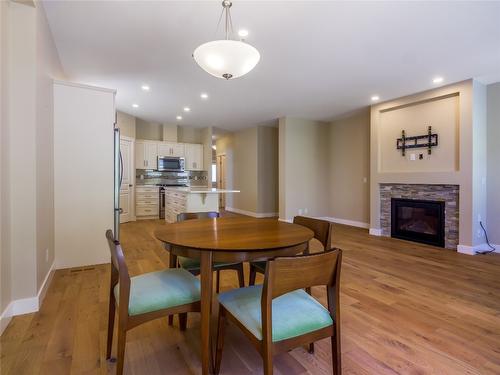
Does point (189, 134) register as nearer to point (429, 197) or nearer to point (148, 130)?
point (148, 130)

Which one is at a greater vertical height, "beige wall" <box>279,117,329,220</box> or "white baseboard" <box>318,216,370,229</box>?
"beige wall" <box>279,117,329,220</box>

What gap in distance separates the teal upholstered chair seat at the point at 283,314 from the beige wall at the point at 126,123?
20.4 feet

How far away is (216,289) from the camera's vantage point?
256 cm

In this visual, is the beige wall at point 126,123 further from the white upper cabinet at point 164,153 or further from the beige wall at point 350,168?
the beige wall at point 350,168

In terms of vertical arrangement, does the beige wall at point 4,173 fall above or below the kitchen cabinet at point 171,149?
below

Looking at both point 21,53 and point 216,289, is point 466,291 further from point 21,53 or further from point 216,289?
point 21,53

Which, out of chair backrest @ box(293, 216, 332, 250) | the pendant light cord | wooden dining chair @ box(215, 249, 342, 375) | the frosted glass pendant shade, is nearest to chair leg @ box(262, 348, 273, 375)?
wooden dining chair @ box(215, 249, 342, 375)

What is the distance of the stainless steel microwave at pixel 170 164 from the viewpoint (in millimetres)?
7457

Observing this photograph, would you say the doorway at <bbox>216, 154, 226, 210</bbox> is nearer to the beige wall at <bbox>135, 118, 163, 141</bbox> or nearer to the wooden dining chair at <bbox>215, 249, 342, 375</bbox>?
the beige wall at <bbox>135, 118, 163, 141</bbox>

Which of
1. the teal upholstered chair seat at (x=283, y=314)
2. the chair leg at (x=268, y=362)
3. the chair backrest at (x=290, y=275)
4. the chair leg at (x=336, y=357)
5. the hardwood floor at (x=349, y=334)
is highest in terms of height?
the chair backrest at (x=290, y=275)

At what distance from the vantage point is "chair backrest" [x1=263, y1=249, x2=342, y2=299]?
1.06 meters

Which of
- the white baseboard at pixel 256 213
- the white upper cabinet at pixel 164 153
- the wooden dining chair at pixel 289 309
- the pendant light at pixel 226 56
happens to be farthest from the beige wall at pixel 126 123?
the wooden dining chair at pixel 289 309

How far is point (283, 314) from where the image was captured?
123 centimetres

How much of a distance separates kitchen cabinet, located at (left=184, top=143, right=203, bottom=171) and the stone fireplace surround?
5.27 meters
